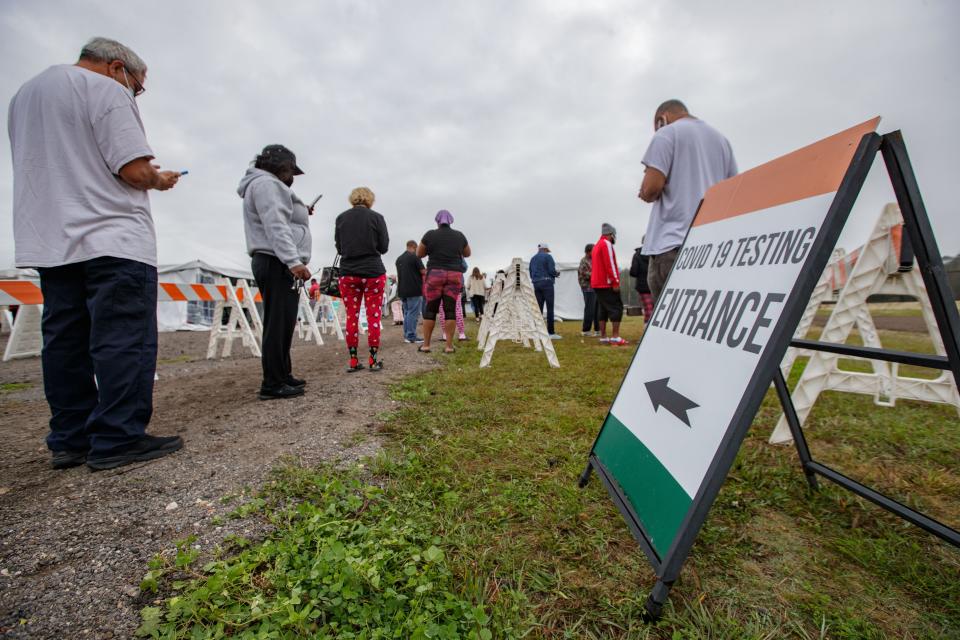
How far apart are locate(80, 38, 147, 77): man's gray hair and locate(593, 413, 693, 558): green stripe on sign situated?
3.01 meters

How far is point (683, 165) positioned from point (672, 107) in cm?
60

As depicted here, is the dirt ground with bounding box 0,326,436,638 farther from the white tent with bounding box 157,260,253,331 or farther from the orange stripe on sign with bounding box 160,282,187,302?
the white tent with bounding box 157,260,253,331

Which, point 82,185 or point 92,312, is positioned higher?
point 82,185

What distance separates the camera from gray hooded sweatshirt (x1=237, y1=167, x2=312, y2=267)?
306 centimetres

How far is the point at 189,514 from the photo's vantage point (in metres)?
1.53

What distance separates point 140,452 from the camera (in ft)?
6.53

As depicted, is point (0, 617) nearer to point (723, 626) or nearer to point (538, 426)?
point (723, 626)

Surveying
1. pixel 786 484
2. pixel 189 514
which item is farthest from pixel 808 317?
pixel 189 514

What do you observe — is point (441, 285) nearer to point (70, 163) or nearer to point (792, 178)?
point (70, 163)

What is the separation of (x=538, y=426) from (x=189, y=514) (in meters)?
1.80

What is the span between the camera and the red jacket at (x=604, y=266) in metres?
6.52

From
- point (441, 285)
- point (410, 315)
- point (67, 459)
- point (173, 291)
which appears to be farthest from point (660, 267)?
point (173, 291)

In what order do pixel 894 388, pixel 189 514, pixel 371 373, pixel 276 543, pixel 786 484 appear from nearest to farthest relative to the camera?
pixel 276 543 < pixel 189 514 < pixel 786 484 < pixel 894 388 < pixel 371 373

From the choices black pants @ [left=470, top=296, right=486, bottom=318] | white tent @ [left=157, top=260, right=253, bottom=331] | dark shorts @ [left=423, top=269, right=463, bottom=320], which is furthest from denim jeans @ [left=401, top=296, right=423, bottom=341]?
white tent @ [left=157, top=260, right=253, bottom=331]
